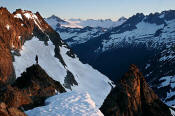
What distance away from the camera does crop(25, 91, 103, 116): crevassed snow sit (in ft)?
54.1

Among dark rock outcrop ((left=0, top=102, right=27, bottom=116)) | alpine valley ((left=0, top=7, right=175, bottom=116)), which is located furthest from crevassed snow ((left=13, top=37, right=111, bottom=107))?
dark rock outcrop ((left=0, top=102, right=27, bottom=116))

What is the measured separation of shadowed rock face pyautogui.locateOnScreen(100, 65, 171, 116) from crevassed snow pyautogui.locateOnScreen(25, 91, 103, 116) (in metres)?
17.0

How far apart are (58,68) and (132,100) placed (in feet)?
228

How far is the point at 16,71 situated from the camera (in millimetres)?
85312

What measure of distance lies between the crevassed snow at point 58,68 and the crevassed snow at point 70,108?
224ft

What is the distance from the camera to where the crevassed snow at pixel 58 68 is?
97688 mm

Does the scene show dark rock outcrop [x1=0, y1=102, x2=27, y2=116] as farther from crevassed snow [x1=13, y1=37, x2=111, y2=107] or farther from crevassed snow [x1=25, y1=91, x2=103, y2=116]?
crevassed snow [x1=13, y1=37, x2=111, y2=107]

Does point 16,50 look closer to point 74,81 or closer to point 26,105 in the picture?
point 74,81

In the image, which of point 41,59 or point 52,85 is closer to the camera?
point 52,85

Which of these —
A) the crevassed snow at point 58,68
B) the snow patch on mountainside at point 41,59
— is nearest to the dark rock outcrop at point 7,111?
the crevassed snow at point 58,68

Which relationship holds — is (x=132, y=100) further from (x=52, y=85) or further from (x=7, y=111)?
(x=7, y=111)

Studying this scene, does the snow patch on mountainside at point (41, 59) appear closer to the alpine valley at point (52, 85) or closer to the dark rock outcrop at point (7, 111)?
the alpine valley at point (52, 85)

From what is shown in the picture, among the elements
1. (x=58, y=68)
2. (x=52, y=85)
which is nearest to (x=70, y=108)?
(x=52, y=85)

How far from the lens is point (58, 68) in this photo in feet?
356
